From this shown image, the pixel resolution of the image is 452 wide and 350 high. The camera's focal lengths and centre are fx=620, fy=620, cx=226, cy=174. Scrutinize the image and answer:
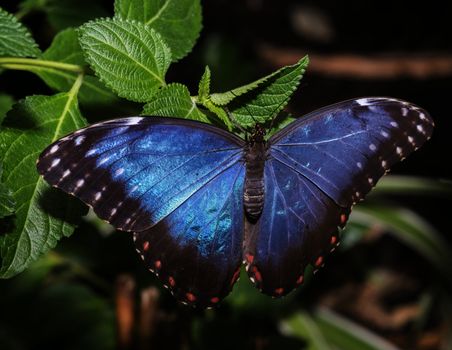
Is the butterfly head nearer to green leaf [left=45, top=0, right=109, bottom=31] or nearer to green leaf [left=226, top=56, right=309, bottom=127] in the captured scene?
green leaf [left=226, top=56, right=309, bottom=127]

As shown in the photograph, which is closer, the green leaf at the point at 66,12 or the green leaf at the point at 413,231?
the green leaf at the point at 66,12

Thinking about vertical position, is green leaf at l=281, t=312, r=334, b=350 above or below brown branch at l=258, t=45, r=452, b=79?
below

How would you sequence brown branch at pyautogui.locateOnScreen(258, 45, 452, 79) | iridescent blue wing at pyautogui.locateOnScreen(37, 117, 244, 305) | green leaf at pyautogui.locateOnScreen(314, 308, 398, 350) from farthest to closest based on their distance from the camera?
brown branch at pyautogui.locateOnScreen(258, 45, 452, 79) → green leaf at pyautogui.locateOnScreen(314, 308, 398, 350) → iridescent blue wing at pyautogui.locateOnScreen(37, 117, 244, 305)

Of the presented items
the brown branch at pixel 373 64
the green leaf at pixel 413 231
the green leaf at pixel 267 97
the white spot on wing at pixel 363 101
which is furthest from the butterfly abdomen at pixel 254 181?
the brown branch at pixel 373 64

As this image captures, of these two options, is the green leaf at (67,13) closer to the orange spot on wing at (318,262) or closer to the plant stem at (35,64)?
the plant stem at (35,64)

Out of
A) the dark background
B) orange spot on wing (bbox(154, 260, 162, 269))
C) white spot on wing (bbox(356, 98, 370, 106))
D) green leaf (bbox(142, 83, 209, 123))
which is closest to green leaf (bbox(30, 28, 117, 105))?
the dark background

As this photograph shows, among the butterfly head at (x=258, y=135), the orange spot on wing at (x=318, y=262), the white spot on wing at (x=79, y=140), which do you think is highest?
the butterfly head at (x=258, y=135)

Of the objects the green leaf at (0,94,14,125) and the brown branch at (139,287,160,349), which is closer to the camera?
the green leaf at (0,94,14,125)
